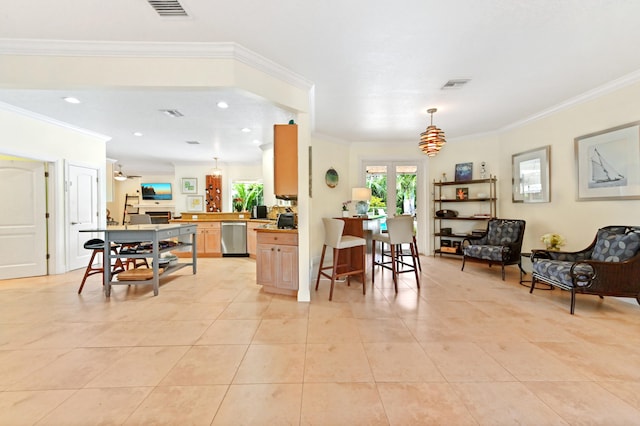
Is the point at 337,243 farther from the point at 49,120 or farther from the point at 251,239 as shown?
the point at 49,120

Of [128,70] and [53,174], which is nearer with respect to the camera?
[128,70]

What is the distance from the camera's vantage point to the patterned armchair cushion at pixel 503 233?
15.2 feet

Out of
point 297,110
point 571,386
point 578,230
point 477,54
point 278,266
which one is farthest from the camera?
point 578,230

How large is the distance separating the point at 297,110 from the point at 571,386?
3427 mm

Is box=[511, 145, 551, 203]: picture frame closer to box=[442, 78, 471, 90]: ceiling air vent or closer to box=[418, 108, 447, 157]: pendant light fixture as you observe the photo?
box=[418, 108, 447, 157]: pendant light fixture

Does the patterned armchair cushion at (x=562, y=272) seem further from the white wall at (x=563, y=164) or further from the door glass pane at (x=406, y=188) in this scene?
the door glass pane at (x=406, y=188)

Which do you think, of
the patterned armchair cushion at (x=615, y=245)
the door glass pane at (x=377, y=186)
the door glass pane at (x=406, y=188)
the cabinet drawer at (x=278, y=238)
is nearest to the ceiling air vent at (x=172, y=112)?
the cabinet drawer at (x=278, y=238)

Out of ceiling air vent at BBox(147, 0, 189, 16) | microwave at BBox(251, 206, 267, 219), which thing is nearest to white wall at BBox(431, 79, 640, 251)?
microwave at BBox(251, 206, 267, 219)

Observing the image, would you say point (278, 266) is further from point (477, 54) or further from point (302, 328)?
point (477, 54)

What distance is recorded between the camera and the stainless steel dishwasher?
672cm

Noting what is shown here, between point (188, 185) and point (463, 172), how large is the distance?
26.5 feet

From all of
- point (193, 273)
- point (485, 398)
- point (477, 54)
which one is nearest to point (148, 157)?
point (193, 273)

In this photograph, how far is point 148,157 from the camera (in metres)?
7.98

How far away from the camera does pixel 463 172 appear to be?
6.08 metres
